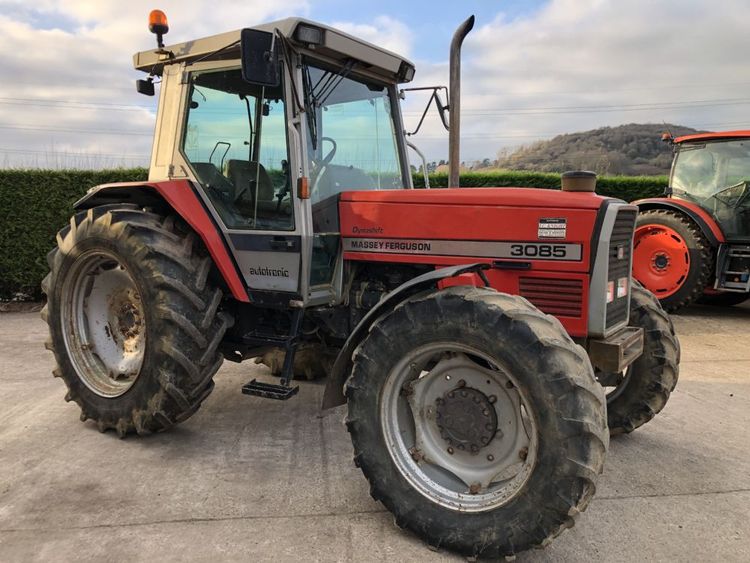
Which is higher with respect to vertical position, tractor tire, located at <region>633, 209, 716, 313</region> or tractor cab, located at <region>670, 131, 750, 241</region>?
tractor cab, located at <region>670, 131, 750, 241</region>

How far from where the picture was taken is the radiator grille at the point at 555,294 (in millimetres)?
2961

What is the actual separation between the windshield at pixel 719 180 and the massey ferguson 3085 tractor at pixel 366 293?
555 centimetres

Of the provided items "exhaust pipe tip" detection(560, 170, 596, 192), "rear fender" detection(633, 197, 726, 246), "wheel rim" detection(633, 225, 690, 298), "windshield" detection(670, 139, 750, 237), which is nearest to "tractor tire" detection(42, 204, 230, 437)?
"exhaust pipe tip" detection(560, 170, 596, 192)

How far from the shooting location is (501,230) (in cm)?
305

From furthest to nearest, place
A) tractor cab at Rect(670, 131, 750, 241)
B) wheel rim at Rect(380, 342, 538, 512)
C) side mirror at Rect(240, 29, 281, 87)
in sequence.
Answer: tractor cab at Rect(670, 131, 750, 241)
side mirror at Rect(240, 29, 281, 87)
wheel rim at Rect(380, 342, 538, 512)

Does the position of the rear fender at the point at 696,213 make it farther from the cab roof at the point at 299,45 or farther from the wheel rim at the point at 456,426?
the wheel rim at the point at 456,426

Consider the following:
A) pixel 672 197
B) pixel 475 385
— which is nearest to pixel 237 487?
pixel 475 385

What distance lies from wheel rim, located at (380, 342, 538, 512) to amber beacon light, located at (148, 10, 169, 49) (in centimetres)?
282

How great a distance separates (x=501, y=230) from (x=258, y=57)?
1553mm

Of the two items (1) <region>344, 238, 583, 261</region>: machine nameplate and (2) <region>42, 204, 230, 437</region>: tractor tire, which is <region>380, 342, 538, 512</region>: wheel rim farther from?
(2) <region>42, 204, 230, 437</region>: tractor tire

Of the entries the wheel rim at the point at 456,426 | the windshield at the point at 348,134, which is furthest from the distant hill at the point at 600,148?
the wheel rim at the point at 456,426

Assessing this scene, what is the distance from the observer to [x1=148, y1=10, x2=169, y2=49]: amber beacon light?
377 centimetres

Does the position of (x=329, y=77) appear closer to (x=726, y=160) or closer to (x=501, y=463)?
(x=501, y=463)

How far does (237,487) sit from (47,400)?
7.46ft
